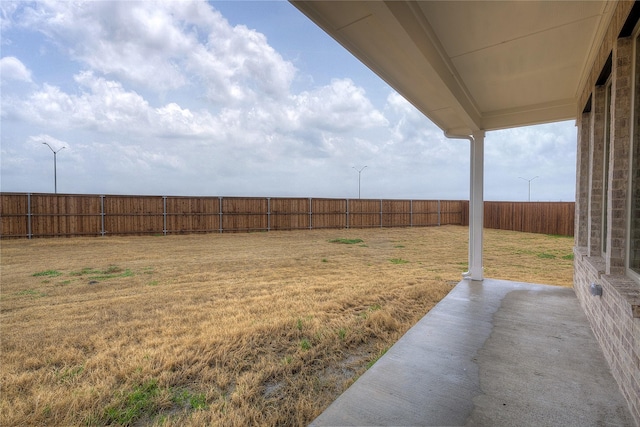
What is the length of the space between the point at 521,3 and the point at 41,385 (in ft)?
14.7

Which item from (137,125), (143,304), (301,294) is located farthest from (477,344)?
(137,125)

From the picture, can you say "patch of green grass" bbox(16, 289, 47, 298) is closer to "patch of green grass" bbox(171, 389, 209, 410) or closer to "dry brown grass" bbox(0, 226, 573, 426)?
"dry brown grass" bbox(0, 226, 573, 426)

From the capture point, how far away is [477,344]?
2.63 metres

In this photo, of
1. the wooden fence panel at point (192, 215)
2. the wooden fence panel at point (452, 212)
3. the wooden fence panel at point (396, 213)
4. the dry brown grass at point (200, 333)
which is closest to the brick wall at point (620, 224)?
the dry brown grass at point (200, 333)

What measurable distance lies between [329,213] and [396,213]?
184 inches

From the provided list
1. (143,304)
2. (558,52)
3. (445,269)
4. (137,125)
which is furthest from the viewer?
(137,125)

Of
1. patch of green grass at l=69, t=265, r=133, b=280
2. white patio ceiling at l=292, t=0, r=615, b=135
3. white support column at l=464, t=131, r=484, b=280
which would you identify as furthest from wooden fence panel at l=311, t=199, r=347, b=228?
white patio ceiling at l=292, t=0, r=615, b=135

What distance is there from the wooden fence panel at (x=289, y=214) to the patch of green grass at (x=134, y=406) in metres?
13.8

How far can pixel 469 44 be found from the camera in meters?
2.59

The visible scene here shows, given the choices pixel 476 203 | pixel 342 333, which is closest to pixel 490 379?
pixel 342 333

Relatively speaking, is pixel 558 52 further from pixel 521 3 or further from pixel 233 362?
pixel 233 362

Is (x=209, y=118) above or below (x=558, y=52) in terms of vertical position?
above

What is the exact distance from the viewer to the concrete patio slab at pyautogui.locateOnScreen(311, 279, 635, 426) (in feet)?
5.55

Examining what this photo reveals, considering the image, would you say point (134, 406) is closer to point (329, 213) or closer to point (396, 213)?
point (329, 213)
